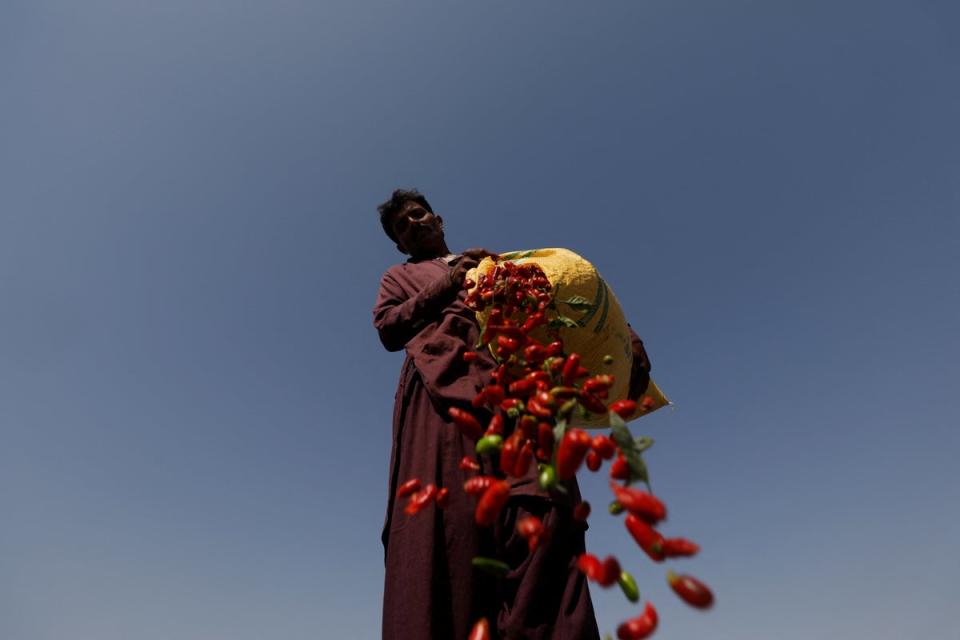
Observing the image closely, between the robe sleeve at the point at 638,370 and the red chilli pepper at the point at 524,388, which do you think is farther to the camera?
the robe sleeve at the point at 638,370

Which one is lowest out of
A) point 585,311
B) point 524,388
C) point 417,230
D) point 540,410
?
point 540,410

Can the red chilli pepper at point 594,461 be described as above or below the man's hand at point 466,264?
below

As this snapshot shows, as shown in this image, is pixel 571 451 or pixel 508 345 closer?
pixel 571 451

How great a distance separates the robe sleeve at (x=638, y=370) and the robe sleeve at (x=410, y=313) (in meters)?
1.01

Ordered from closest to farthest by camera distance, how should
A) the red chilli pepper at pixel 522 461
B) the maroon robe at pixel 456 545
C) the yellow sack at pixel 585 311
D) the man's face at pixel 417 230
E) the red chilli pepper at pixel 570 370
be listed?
the red chilli pepper at pixel 522 461 < the red chilli pepper at pixel 570 370 < the maroon robe at pixel 456 545 < the yellow sack at pixel 585 311 < the man's face at pixel 417 230

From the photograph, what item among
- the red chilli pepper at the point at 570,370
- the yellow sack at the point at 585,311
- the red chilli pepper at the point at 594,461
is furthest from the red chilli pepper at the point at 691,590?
the yellow sack at the point at 585,311

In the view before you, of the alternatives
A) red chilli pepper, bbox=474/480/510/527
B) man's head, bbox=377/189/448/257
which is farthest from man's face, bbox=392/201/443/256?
red chilli pepper, bbox=474/480/510/527

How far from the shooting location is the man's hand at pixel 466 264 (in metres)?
2.38

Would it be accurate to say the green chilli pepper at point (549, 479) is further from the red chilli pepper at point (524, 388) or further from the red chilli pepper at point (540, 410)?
the red chilli pepper at point (524, 388)

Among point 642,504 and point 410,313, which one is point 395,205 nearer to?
point 410,313

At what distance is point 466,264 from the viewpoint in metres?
2.41

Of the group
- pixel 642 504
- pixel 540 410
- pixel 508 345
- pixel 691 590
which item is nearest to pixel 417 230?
pixel 508 345

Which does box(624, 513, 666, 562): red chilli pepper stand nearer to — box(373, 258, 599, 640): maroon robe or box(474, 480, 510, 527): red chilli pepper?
box(474, 480, 510, 527): red chilli pepper

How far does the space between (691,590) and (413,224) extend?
2.66 metres
